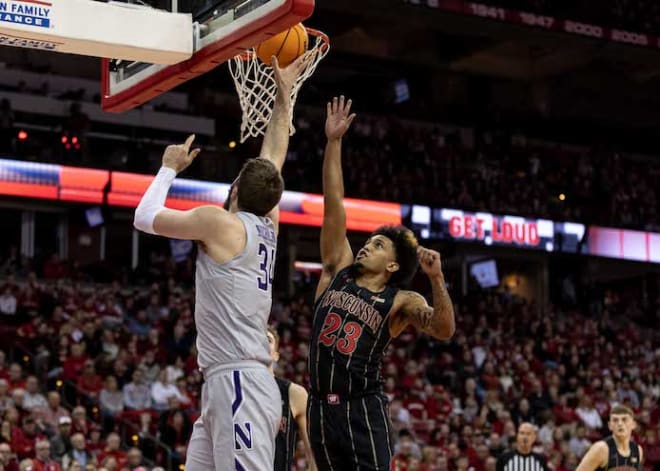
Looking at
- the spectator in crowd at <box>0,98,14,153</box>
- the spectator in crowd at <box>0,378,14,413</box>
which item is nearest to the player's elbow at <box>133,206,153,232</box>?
the spectator in crowd at <box>0,378,14,413</box>

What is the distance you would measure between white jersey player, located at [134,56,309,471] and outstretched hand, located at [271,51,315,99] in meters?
0.95

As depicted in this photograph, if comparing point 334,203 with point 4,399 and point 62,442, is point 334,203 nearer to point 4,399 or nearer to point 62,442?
point 62,442

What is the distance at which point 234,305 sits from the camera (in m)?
5.12

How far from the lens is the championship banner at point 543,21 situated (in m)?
23.1

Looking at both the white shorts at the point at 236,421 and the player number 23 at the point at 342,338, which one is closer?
the white shorts at the point at 236,421

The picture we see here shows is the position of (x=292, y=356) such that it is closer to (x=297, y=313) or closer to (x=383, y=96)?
(x=297, y=313)

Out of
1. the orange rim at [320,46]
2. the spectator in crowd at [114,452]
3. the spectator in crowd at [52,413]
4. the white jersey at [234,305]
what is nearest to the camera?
the white jersey at [234,305]

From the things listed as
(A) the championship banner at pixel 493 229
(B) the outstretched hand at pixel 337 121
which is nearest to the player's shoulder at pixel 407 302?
(B) the outstretched hand at pixel 337 121

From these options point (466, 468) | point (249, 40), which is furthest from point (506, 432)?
point (249, 40)

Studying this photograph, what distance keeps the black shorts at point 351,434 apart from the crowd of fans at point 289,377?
6520 mm

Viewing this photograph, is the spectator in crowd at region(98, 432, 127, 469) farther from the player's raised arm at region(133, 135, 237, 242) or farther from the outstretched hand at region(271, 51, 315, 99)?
the player's raised arm at region(133, 135, 237, 242)

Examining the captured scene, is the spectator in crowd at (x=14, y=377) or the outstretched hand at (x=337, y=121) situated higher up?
the outstretched hand at (x=337, y=121)

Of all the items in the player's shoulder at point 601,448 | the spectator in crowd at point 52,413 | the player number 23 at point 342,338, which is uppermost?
the player number 23 at point 342,338

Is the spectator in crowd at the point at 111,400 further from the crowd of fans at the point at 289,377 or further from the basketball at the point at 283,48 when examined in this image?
the basketball at the point at 283,48
